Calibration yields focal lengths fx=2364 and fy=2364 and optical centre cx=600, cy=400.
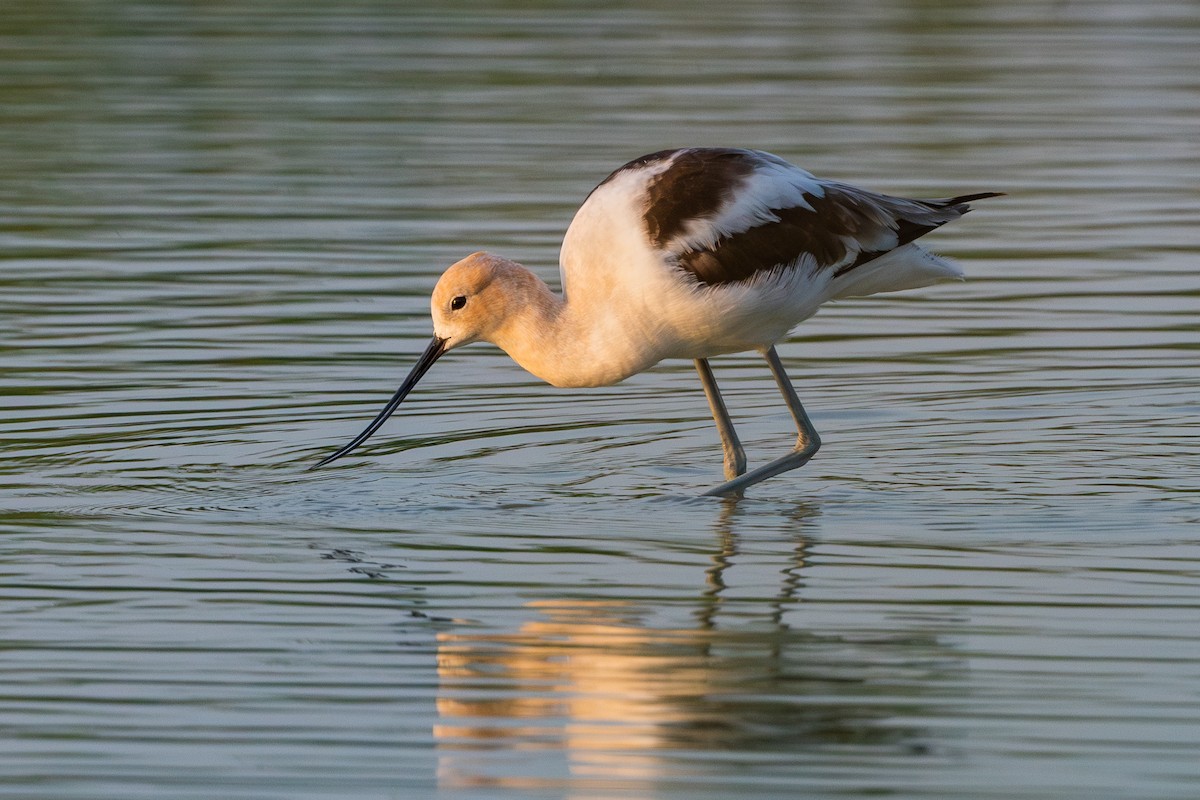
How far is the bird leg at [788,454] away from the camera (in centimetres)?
871

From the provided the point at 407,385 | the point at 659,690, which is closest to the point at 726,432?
the point at 407,385

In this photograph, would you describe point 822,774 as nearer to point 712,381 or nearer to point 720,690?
point 720,690

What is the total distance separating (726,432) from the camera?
902 centimetres

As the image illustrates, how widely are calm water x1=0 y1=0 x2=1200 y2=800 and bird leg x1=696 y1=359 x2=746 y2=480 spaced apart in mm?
180

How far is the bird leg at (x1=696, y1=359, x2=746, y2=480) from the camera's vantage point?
8977 millimetres

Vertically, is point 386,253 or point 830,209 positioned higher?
point 830,209

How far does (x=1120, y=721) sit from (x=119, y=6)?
81.8ft

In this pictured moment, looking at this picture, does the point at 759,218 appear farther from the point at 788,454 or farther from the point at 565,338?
the point at 788,454

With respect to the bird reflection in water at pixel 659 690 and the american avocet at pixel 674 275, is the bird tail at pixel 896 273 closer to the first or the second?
the american avocet at pixel 674 275

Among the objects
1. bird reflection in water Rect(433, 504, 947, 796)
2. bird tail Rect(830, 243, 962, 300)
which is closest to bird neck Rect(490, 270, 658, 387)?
bird tail Rect(830, 243, 962, 300)

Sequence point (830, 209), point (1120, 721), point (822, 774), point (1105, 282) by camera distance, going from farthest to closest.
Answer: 1. point (1105, 282)
2. point (830, 209)
3. point (1120, 721)
4. point (822, 774)

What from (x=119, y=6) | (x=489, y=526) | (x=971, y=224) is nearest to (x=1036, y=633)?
(x=489, y=526)

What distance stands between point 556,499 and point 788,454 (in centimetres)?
102

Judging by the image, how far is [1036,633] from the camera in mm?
6625
